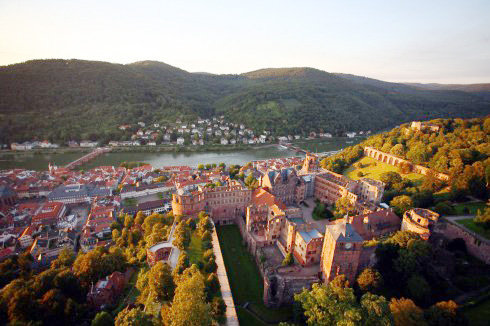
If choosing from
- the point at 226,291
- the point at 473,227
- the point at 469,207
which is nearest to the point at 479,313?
the point at 473,227

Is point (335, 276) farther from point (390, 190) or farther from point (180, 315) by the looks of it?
point (390, 190)

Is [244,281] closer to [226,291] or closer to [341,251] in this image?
[226,291]

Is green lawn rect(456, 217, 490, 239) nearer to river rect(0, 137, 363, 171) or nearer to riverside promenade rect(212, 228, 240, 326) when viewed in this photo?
riverside promenade rect(212, 228, 240, 326)

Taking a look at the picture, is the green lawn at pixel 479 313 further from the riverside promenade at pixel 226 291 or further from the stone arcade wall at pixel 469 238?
the riverside promenade at pixel 226 291

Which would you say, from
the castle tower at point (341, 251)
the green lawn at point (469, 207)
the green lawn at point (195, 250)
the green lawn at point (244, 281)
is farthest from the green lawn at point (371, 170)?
the green lawn at point (195, 250)

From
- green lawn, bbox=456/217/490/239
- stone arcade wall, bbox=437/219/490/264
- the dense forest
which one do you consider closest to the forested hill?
the dense forest

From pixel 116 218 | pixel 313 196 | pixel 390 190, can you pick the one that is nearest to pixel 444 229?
pixel 390 190
